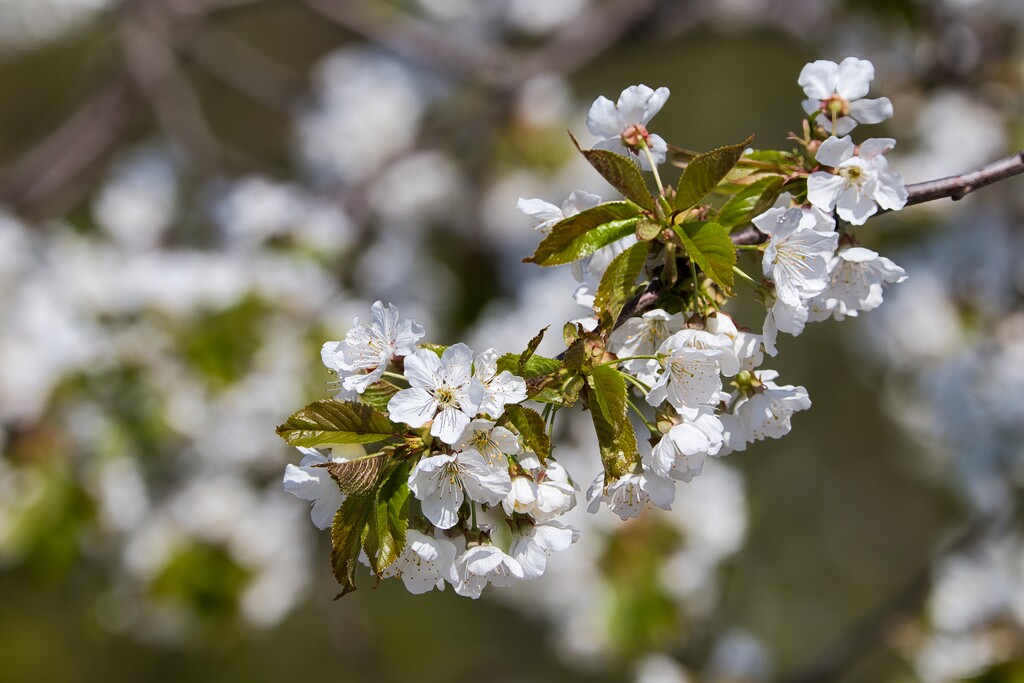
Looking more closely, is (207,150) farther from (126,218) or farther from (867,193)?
(867,193)

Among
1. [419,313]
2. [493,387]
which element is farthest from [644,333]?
[419,313]

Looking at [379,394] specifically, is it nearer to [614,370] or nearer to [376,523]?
[376,523]

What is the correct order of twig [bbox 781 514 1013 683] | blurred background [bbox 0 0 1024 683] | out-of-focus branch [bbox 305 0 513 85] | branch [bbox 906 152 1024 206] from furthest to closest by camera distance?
out-of-focus branch [bbox 305 0 513 85] → twig [bbox 781 514 1013 683] → blurred background [bbox 0 0 1024 683] → branch [bbox 906 152 1024 206]

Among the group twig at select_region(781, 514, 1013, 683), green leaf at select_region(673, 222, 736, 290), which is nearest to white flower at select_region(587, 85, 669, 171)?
green leaf at select_region(673, 222, 736, 290)

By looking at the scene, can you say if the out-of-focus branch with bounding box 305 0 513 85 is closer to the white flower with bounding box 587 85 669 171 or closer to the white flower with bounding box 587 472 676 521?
the white flower with bounding box 587 85 669 171

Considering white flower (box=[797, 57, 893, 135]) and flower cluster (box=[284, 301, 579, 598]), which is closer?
flower cluster (box=[284, 301, 579, 598])

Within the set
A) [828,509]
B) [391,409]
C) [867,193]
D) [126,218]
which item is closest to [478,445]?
[391,409]
